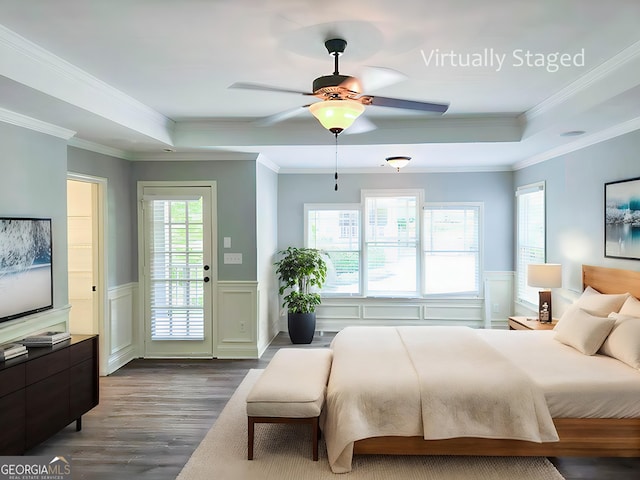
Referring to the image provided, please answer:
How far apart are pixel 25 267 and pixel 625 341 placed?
4536 mm

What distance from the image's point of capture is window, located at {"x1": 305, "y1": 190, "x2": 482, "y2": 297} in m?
6.54

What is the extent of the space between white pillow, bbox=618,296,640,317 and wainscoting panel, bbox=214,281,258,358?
3.71 m

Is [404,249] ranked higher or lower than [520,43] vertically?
lower

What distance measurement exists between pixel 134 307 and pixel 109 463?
2.65m

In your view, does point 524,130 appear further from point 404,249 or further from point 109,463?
point 109,463

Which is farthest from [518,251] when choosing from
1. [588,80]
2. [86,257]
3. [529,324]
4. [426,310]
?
[86,257]

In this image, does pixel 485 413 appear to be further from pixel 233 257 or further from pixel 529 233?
pixel 529 233

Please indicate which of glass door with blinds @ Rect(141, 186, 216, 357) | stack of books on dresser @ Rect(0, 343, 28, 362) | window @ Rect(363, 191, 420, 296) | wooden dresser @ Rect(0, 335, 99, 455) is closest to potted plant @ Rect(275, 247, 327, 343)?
window @ Rect(363, 191, 420, 296)

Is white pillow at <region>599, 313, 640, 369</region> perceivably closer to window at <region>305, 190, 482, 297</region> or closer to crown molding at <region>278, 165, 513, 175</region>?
window at <region>305, 190, 482, 297</region>

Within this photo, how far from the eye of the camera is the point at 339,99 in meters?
2.51

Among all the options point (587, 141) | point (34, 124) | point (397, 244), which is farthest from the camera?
point (397, 244)

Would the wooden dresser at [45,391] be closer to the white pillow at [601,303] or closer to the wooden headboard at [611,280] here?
the white pillow at [601,303]

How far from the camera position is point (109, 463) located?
2998 millimetres

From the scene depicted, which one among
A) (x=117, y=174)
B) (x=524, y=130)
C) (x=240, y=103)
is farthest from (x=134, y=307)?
(x=524, y=130)
